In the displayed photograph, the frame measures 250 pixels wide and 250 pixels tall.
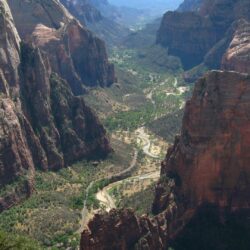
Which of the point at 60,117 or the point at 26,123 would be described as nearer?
the point at 26,123

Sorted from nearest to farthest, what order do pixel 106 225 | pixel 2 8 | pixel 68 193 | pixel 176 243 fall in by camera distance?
pixel 106 225, pixel 176 243, pixel 68 193, pixel 2 8

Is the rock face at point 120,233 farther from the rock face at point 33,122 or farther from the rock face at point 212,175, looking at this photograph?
the rock face at point 33,122

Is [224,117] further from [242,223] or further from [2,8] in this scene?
[2,8]

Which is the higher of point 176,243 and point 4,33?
point 4,33

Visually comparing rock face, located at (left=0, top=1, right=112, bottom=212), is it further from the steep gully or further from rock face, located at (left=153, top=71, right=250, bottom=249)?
rock face, located at (left=153, top=71, right=250, bottom=249)

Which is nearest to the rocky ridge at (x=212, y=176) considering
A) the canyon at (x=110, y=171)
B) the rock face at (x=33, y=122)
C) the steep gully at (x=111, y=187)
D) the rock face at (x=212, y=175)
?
the rock face at (x=212, y=175)

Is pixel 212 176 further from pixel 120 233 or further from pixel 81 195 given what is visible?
pixel 81 195

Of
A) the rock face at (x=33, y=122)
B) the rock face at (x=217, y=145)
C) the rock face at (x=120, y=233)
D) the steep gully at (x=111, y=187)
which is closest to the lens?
the rock face at (x=120, y=233)

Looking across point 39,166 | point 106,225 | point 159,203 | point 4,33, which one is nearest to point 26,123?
point 39,166

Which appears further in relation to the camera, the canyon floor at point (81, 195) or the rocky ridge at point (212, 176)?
the canyon floor at point (81, 195)
